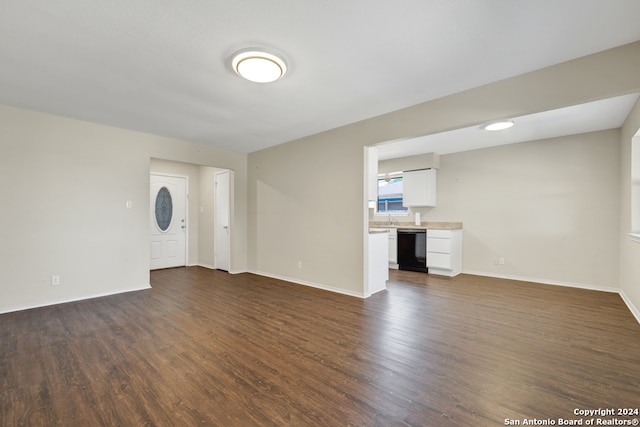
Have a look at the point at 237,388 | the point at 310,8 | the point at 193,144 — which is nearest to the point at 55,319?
the point at 237,388

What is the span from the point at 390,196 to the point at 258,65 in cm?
506

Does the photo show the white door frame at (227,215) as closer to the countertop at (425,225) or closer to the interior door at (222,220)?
the interior door at (222,220)

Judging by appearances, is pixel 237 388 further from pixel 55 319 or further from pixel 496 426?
pixel 55 319

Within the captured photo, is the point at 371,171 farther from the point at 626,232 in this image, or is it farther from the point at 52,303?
the point at 52,303

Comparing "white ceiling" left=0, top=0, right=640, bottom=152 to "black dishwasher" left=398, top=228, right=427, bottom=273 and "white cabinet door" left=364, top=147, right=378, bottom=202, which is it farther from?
"black dishwasher" left=398, top=228, right=427, bottom=273

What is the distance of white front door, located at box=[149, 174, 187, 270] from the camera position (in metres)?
6.08

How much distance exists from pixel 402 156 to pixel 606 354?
4.62 m

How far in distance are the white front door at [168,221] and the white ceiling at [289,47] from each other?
2839mm

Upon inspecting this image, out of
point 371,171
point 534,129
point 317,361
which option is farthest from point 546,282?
point 317,361

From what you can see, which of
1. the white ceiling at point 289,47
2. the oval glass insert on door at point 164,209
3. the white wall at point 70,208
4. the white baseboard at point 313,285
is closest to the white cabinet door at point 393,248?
the white baseboard at point 313,285

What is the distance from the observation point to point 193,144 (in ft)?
16.7

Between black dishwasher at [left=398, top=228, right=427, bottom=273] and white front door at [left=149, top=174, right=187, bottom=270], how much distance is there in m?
4.99

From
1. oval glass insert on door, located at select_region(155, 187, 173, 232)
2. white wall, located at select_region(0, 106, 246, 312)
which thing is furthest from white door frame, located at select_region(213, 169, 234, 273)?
white wall, located at select_region(0, 106, 246, 312)

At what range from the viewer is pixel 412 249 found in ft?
19.0
